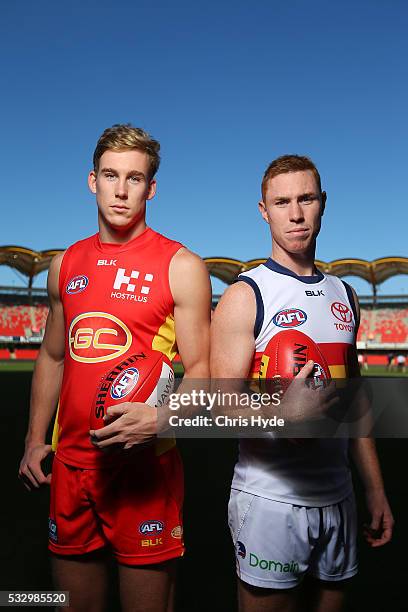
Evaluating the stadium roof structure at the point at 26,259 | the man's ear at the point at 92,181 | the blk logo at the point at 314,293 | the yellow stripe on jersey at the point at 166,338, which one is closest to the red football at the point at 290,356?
the blk logo at the point at 314,293

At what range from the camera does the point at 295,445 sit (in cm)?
206

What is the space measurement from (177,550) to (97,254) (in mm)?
1238

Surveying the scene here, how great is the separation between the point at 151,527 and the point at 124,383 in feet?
1.92

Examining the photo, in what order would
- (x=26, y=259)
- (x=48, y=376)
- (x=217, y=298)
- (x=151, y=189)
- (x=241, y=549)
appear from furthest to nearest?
(x=217, y=298), (x=26, y=259), (x=48, y=376), (x=151, y=189), (x=241, y=549)

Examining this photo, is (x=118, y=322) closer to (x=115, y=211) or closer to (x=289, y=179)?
(x=115, y=211)

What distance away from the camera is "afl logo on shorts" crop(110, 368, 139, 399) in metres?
2.02

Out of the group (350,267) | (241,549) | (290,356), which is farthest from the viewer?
(350,267)

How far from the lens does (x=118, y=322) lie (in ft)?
7.11

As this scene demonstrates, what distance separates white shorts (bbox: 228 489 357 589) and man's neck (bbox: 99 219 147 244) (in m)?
1.13

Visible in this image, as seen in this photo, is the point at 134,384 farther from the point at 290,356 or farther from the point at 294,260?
the point at 294,260

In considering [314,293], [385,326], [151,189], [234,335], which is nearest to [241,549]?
[234,335]

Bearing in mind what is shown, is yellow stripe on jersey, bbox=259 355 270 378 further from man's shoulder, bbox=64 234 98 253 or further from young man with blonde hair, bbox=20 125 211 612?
man's shoulder, bbox=64 234 98 253

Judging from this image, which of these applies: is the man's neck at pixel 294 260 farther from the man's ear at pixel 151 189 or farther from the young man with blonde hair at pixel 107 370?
the man's ear at pixel 151 189

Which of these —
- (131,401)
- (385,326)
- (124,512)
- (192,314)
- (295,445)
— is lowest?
(124,512)
